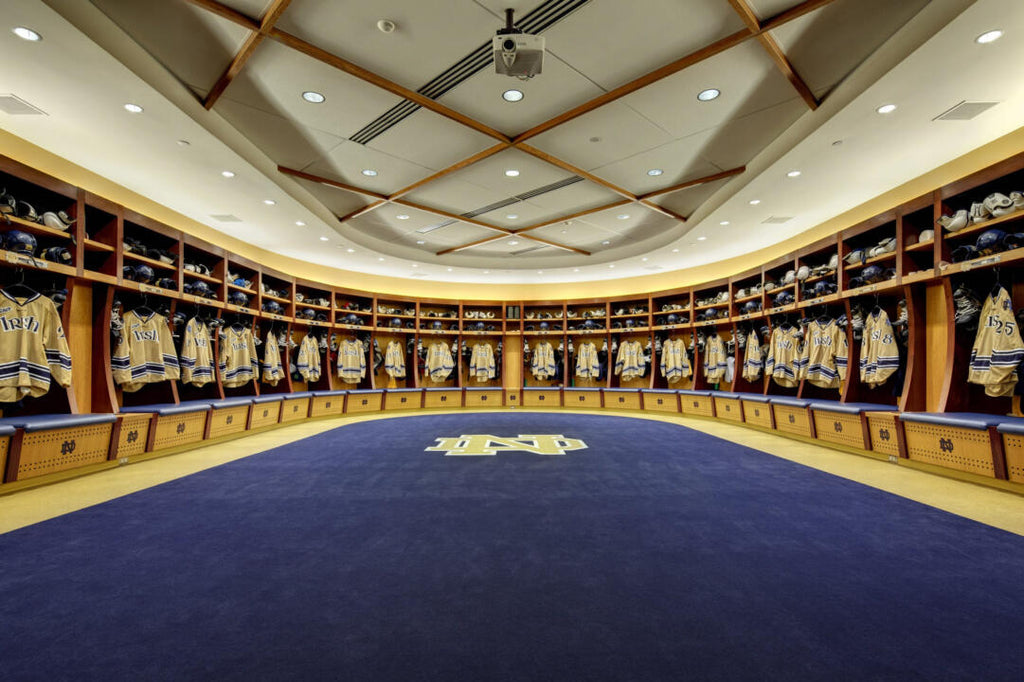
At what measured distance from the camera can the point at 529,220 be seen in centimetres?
596

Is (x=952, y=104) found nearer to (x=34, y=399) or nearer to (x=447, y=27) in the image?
(x=447, y=27)

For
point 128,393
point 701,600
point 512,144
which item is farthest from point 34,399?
point 701,600

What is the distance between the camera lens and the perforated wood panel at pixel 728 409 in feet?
20.9

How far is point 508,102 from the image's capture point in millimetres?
3334

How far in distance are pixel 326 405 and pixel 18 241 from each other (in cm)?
474

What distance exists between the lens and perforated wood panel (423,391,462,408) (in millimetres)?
8844

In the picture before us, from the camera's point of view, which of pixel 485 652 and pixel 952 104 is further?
pixel 952 104

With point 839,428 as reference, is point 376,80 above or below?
above

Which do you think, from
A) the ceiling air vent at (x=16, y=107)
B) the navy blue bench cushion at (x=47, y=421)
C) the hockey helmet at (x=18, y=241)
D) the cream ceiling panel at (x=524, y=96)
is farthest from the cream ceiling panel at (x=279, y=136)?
the navy blue bench cushion at (x=47, y=421)

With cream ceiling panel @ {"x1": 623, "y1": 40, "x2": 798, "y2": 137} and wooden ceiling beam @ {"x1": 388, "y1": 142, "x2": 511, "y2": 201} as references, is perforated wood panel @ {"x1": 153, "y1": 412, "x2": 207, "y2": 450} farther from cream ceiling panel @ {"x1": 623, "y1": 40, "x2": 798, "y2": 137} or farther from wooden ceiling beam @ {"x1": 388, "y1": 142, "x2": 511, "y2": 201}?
cream ceiling panel @ {"x1": 623, "y1": 40, "x2": 798, "y2": 137}

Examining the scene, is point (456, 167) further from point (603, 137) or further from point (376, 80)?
point (603, 137)

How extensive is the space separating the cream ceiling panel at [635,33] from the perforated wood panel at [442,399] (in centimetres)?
716

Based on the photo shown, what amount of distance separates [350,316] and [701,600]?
818 centimetres

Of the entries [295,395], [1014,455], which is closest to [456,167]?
[295,395]
